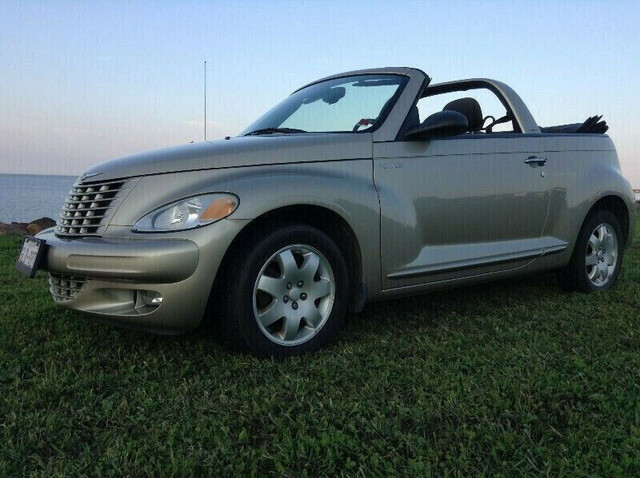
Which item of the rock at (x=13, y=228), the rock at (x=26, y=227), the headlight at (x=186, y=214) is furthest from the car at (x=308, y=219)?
the rock at (x=26, y=227)

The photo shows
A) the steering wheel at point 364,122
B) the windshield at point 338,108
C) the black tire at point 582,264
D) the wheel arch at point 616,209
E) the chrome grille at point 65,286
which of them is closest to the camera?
the chrome grille at point 65,286

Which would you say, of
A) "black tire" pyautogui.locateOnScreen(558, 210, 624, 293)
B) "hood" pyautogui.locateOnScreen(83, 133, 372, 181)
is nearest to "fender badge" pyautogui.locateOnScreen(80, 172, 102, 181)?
"hood" pyautogui.locateOnScreen(83, 133, 372, 181)

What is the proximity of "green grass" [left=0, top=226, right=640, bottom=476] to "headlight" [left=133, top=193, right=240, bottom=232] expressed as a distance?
718mm

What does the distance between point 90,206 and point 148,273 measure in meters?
0.59

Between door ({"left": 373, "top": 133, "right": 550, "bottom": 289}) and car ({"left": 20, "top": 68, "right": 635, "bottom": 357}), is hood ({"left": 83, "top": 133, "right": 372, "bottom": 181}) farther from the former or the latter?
door ({"left": 373, "top": 133, "right": 550, "bottom": 289})

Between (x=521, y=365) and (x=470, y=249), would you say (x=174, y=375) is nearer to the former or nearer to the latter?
(x=521, y=365)

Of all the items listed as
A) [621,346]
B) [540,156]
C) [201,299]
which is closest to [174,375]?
[201,299]

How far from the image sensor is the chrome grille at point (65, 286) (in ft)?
10.1

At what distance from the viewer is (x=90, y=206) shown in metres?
3.12

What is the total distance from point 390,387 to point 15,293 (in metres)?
3.58

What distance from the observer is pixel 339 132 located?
3658 millimetres

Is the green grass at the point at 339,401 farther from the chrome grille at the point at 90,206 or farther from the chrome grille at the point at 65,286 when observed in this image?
the chrome grille at the point at 90,206

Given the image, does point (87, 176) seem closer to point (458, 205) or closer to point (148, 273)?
point (148, 273)

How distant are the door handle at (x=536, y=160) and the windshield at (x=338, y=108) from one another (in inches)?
44.3
